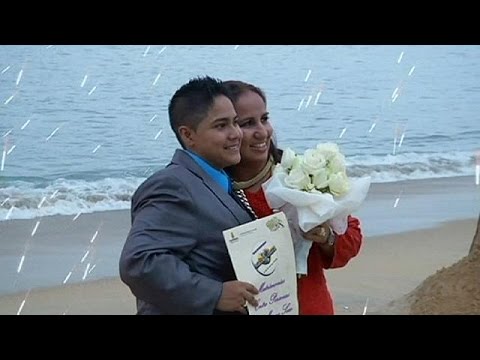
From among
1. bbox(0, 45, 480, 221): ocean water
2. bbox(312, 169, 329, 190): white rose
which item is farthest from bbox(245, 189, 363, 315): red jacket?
bbox(0, 45, 480, 221): ocean water

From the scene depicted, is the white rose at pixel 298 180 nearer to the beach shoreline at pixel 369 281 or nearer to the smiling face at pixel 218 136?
the smiling face at pixel 218 136

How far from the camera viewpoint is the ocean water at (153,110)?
3535mm

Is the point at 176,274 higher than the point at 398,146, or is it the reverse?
the point at 176,274

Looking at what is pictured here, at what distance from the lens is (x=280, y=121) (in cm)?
396

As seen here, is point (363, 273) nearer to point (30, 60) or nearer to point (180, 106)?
point (30, 60)

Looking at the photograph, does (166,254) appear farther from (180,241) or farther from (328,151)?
(328,151)

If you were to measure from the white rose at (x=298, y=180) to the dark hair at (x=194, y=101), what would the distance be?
0.22m

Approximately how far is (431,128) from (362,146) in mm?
535

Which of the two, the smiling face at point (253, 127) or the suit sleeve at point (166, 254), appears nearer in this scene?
the suit sleeve at point (166, 254)

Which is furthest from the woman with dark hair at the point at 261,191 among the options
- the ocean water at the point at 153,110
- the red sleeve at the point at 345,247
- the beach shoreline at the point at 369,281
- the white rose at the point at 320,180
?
the beach shoreline at the point at 369,281

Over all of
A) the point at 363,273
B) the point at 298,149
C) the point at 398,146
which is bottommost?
the point at 363,273

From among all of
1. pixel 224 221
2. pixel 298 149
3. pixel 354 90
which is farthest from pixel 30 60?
pixel 224 221

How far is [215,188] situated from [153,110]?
2185 mm

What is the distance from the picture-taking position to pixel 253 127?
72.4 inches
